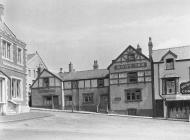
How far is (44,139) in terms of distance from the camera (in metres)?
14.2

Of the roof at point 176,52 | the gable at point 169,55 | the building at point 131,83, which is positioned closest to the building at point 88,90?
the building at point 131,83

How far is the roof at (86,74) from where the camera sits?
4680 cm

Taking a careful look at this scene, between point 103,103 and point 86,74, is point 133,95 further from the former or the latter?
point 86,74

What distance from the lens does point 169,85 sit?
40.5m

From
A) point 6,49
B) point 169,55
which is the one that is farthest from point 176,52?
point 6,49

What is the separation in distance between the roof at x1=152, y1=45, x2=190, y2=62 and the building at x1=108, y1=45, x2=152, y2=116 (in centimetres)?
120

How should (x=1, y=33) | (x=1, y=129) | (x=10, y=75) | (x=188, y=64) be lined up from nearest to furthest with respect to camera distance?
1. (x=1, y=129)
2. (x=1, y=33)
3. (x=10, y=75)
4. (x=188, y=64)

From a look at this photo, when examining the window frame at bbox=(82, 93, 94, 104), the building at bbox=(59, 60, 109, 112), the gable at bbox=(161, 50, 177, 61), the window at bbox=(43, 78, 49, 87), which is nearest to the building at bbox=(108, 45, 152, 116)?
the building at bbox=(59, 60, 109, 112)

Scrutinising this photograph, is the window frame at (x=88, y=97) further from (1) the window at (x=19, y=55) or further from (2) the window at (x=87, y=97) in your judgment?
(1) the window at (x=19, y=55)

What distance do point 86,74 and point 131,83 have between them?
8.04 metres

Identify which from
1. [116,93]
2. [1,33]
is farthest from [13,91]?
[116,93]

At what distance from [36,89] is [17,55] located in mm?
22013

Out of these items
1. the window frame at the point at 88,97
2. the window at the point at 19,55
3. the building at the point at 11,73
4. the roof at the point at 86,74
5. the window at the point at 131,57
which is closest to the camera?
the building at the point at 11,73

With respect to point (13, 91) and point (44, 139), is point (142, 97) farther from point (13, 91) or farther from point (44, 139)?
point (44, 139)
